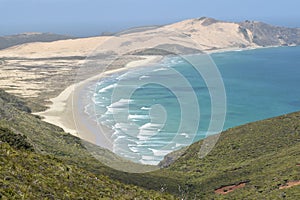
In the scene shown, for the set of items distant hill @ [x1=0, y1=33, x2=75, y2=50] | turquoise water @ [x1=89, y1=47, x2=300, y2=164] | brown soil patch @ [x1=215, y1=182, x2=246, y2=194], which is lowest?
turquoise water @ [x1=89, y1=47, x2=300, y2=164]

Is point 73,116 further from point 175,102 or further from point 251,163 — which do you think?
point 251,163

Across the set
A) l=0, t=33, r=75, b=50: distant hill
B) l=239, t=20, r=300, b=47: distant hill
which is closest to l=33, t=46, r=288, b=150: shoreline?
l=0, t=33, r=75, b=50: distant hill

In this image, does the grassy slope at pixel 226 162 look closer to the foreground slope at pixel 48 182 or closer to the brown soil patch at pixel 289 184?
the brown soil patch at pixel 289 184

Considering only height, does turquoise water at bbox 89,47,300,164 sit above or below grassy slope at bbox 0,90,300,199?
below

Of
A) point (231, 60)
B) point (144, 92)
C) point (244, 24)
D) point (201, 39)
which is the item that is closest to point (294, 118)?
point (144, 92)

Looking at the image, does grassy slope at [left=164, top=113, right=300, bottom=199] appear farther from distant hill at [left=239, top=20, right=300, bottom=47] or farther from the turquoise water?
distant hill at [left=239, top=20, right=300, bottom=47]

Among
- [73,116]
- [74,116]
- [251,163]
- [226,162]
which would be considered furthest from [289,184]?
[74,116]

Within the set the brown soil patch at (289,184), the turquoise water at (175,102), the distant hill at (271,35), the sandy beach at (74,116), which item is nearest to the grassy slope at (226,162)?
the brown soil patch at (289,184)
